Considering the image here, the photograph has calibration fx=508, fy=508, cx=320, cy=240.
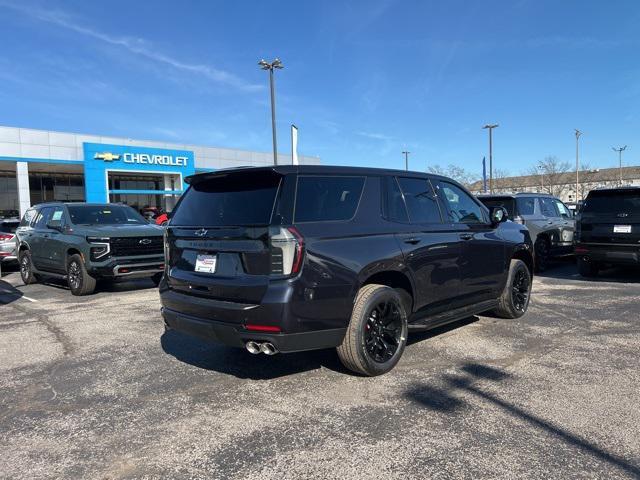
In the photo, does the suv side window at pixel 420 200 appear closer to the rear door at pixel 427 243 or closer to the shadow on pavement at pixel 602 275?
the rear door at pixel 427 243

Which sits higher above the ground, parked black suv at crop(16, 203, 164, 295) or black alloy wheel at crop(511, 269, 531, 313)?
parked black suv at crop(16, 203, 164, 295)

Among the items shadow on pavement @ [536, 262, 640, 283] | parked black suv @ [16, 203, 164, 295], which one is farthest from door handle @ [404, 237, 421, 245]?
shadow on pavement @ [536, 262, 640, 283]

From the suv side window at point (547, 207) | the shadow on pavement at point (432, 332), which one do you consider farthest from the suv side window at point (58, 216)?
the suv side window at point (547, 207)

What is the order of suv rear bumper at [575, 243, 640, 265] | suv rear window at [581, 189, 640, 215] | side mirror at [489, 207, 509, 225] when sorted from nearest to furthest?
side mirror at [489, 207, 509, 225], suv rear bumper at [575, 243, 640, 265], suv rear window at [581, 189, 640, 215]

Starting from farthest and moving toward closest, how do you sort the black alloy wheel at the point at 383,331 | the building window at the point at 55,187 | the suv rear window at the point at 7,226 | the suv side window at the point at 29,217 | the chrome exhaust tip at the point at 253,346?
1. the building window at the point at 55,187
2. the suv rear window at the point at 7,226
3. the suv side window at the point at 29,217
4. the black alloy wheel at the point at 383,331
5. the chrome exhaust tip at the point at 253,346

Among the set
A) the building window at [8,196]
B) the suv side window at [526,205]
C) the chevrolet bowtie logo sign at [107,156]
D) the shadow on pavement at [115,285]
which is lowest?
the shadow on pavement at [115,285]

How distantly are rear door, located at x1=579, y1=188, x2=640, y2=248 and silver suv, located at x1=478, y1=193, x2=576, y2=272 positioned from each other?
4.38 feet

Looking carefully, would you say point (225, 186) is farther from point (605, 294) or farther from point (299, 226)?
point (605, 294)

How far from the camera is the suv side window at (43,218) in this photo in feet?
34.8

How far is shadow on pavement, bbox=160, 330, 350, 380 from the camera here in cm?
473

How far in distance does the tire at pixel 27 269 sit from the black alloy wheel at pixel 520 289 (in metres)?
9.77

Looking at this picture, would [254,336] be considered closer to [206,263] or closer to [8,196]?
[206,263]

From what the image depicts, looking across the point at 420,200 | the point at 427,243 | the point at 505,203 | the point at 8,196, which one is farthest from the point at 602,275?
the point at 8,196

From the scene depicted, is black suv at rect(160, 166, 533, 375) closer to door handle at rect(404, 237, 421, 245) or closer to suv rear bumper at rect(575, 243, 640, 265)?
door handle at rect(404, 237, 421, 245)
